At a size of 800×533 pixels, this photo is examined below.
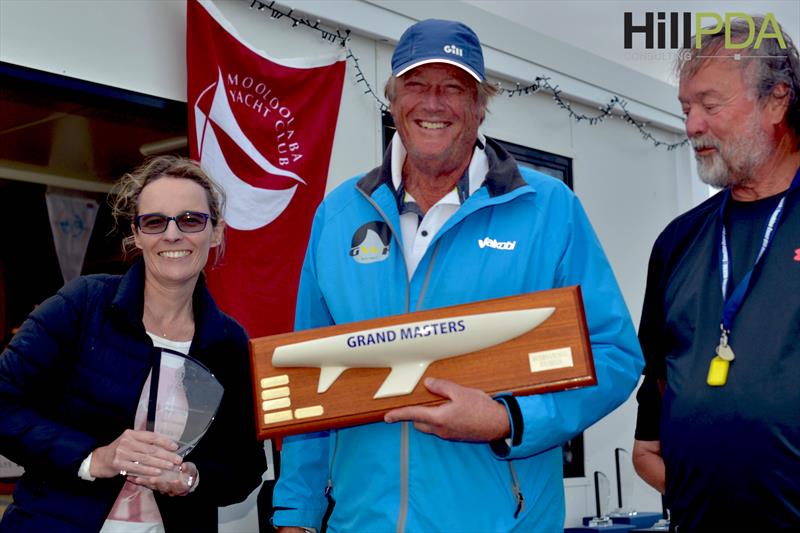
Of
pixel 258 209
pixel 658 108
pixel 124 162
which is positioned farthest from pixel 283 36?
pixel 658 108

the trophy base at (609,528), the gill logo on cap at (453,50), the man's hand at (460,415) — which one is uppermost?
the gill logo on cap at (453,50)

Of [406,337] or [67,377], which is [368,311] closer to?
[406,337]

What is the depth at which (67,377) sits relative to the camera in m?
2.31

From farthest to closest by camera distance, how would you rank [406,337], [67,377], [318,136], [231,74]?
1. [318,136]
2. [231,74]
3. [67,377]
4. [406,337]

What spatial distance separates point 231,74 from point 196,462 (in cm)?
286

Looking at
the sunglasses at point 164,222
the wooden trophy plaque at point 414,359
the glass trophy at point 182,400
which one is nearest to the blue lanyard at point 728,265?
the wooden trophy plaque at point 414,359

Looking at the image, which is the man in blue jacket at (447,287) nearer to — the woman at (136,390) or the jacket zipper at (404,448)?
the jacket zipper at (404,448)

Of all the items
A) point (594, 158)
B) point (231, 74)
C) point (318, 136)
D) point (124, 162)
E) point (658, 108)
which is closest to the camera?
point (231, 74)

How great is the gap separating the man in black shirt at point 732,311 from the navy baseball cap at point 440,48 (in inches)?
20.3

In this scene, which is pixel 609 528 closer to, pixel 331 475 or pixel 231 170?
pixel 231 170

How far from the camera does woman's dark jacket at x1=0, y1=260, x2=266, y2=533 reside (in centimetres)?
220

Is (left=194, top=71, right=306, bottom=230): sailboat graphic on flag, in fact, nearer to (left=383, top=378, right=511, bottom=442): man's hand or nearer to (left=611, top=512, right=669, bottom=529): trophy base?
(left=383, top=378, right=511, bottom=442): man's hand

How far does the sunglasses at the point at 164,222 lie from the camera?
2408 millimetres

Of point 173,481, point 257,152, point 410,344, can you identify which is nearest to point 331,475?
point 173,481
